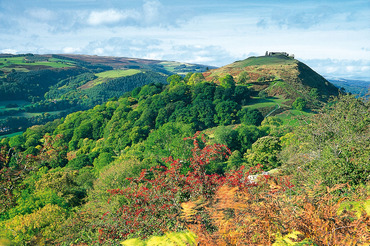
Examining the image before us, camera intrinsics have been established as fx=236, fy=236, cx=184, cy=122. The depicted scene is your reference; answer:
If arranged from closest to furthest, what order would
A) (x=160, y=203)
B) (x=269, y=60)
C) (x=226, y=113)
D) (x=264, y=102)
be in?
(x=160, y=203) → (x=226, y=113) → (x=264, y=102) → (x=269, y=60)

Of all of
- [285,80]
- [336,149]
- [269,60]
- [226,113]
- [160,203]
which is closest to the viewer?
[160,203]

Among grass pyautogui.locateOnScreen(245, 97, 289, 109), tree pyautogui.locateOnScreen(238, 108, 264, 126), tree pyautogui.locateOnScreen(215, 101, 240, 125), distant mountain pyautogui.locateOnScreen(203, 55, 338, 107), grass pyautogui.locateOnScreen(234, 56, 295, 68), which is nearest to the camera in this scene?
tree pyautogui.locateOnScreen(238, 108, 264, 126)

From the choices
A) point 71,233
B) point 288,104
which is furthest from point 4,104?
point 71,233

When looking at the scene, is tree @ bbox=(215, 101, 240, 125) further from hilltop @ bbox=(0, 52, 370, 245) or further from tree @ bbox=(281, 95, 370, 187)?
tree @ bbox=(281, 95, 370, 187)

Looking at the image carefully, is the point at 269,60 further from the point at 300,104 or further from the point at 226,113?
the point at 226,113

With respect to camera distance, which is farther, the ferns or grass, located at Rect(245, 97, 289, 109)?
grass, located at Rect(245, 97, 289, 109)

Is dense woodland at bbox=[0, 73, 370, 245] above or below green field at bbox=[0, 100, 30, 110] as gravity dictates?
above

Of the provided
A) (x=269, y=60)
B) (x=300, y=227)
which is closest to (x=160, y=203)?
(x=300, y=227)

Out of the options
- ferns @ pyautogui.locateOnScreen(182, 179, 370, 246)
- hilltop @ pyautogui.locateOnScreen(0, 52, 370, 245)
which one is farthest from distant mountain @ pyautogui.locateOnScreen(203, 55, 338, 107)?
ferns @ pyautogui.locateOnScreen(182, 179, 370, 246)

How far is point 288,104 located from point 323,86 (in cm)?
3164

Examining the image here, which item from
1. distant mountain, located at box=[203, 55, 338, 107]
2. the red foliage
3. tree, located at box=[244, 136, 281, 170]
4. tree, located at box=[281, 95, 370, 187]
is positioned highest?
distant mountain, located at box=[203, 55, 338, 107]

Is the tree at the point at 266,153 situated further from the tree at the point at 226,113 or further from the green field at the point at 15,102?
the green field at the point at 15,102

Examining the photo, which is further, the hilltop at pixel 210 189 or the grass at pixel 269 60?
the grass at pixel 269 60

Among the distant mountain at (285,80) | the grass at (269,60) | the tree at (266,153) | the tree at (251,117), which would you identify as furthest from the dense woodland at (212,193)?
the grass at (269,60)
